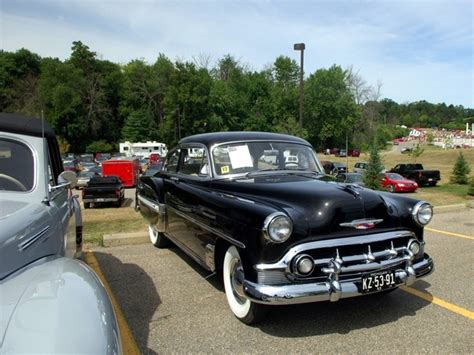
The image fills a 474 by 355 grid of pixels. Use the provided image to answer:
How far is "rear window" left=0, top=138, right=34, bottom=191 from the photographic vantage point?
3.44 meters

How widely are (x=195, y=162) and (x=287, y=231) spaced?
2.43m

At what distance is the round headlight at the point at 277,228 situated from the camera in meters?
3.57

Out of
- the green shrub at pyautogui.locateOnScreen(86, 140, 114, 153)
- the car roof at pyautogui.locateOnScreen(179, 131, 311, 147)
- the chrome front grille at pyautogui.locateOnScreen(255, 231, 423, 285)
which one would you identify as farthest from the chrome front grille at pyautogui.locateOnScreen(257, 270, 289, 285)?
the green shrub at pyautogui.locateOnScreen(86, 140, 114, 153)

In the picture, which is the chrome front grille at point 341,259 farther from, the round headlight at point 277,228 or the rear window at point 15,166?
the rear window at point 15,166

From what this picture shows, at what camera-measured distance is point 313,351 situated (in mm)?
3529

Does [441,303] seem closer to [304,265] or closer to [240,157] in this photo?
[304,265]

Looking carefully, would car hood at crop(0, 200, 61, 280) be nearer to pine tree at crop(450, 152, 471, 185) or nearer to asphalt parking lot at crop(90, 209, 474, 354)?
asphalt parking lot at crop(90, 209, 474, 354)

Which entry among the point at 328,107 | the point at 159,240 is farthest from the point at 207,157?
the point at 328,107

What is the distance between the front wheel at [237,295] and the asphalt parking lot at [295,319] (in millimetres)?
103

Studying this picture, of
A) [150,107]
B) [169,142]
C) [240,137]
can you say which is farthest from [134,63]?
[240,137]

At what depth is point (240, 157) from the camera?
5211mm

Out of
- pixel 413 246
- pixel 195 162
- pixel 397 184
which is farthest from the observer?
pixel 397 184

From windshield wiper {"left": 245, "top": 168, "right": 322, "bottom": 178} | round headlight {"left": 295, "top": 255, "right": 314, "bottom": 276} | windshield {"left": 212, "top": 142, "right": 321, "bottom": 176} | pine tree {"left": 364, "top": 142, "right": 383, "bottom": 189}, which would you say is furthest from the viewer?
pine tree {"left": 364, "top": 142, "right": 383, "bottom": 189}

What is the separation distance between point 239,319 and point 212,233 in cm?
92
